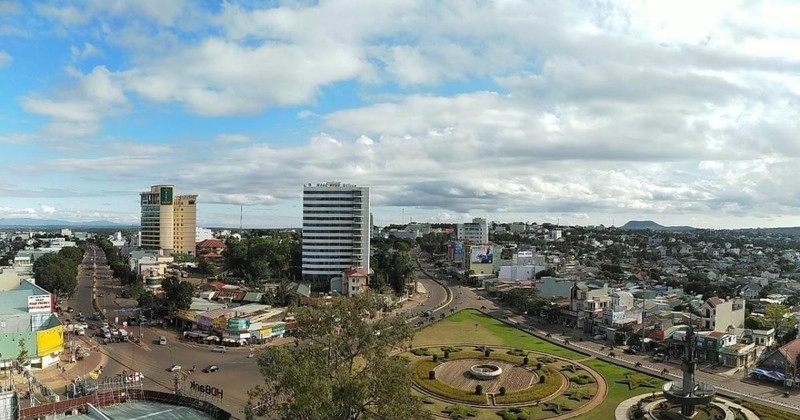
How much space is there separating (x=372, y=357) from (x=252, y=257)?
82.0 meters

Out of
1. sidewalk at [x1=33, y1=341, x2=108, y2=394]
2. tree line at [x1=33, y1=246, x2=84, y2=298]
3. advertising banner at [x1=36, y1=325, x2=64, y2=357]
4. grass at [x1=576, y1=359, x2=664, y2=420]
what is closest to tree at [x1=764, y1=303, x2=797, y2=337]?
grass at [x1=576, y1=359, x2=664, y2=420]

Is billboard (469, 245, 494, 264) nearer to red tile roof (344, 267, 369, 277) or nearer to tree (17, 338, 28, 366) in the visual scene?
red tile roof (344, 267, 369, 277)

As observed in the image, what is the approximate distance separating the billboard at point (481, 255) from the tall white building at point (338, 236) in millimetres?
28098

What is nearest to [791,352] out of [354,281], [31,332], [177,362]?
[177,362]

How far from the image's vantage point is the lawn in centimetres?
6519

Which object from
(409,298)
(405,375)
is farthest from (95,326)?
(405,375)

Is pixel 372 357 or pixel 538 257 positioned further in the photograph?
pixel 538 257

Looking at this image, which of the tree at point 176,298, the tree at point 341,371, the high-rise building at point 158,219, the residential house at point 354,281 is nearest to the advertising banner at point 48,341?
the tree at point 176,298

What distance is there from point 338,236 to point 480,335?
148 ft

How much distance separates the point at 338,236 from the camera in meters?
110

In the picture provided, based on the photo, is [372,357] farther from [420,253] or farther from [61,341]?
[420,253]

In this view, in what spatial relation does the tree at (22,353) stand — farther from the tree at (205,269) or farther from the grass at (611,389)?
the tree at (205,269)

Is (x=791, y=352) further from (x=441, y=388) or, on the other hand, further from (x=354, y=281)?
(x=354, y=281)

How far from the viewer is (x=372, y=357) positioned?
32312 millimetres
